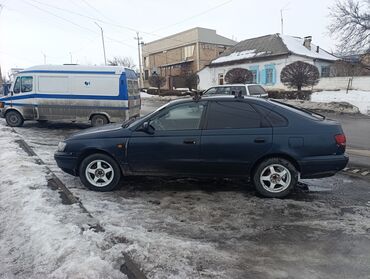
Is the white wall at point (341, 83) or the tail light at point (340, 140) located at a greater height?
the white wall at point (341, 83)

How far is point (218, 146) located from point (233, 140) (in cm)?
25

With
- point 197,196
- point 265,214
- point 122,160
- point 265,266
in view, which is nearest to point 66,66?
point 122,160

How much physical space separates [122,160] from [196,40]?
54.3 meters

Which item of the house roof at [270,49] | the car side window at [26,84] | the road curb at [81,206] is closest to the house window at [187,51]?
the house roof at [270,49]

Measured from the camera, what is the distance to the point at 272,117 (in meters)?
5.61

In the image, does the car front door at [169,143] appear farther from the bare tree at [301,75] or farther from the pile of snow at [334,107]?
the bare tree at [301,75]

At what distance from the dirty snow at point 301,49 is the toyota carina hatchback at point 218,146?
3415 cm

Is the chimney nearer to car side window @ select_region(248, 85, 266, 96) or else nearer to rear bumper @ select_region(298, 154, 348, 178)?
car side window @ select_region(248, 85, 266, 96)

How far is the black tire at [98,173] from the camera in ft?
19.3

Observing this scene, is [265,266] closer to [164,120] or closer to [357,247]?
[357,247]

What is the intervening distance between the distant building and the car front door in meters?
46.6

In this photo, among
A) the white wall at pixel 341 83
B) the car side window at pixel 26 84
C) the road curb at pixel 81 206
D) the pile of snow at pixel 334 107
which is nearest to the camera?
the road curb at pixel 81 206

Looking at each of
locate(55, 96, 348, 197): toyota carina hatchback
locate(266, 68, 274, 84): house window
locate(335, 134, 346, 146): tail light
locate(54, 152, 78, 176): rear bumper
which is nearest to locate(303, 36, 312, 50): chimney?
locate(266, 68, 274, 84): house window

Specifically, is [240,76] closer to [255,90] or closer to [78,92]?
[255,90]
